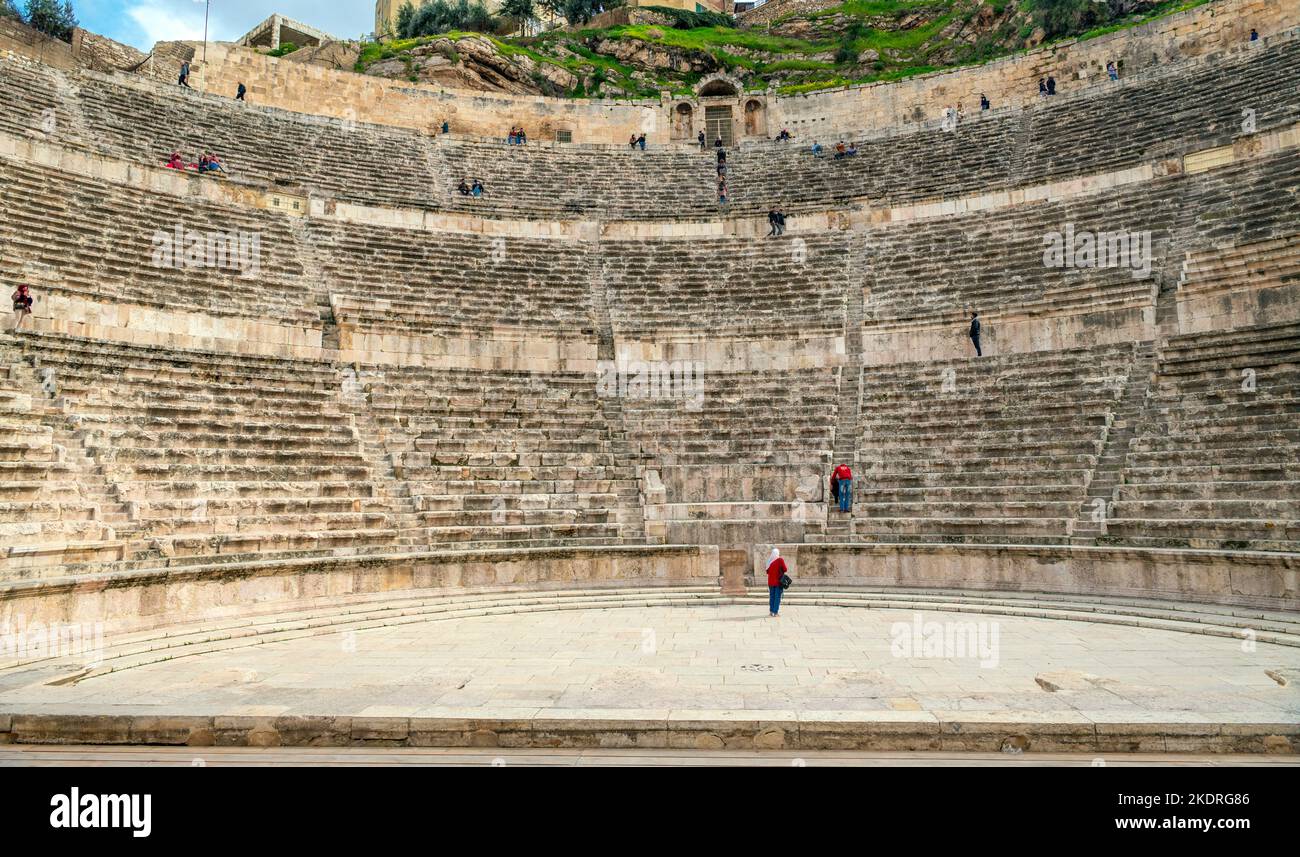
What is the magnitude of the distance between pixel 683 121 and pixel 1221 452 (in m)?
23.9

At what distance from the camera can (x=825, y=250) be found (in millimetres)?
21656

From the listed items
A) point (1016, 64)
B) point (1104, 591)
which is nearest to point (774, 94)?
point (1016, 64)

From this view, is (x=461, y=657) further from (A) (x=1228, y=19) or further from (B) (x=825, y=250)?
(A) (x=1228, y=19)

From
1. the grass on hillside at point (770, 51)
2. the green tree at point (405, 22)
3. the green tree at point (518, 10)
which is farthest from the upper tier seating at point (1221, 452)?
the green tree at point (405, 22)

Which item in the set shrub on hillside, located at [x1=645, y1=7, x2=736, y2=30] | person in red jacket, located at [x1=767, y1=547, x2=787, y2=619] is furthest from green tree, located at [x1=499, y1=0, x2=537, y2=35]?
person in red jacket, located at [x1=767, y1=547, x2=787, y2=619]

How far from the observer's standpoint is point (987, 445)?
48.0ft

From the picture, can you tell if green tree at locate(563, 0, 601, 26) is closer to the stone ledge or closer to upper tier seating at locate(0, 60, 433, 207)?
upper tier seating at locate(0, 60, 433, 207)

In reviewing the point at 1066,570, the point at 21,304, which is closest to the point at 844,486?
the point at 1066,570

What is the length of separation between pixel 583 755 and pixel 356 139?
26.3 m

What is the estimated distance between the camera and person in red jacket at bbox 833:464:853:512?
1423 cm

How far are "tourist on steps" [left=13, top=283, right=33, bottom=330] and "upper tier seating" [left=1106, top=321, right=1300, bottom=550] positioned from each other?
1849 centimetres

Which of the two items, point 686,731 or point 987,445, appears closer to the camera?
point 686,731

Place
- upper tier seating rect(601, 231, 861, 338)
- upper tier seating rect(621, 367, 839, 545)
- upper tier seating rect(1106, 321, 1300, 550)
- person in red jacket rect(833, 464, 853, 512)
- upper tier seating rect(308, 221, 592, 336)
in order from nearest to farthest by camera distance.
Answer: upper tier seating rect(1106, 321, 1300, 550)
person in red jacket rect(833, 464, 853, 512)
upper tier seating rect(621, 367, 839, 545)
upper tier seating rect(308, 221, 592, 336)
upper tier seating rect(601, 231, 861, 338)

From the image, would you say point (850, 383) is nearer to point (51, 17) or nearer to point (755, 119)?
point (755, 119)
